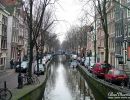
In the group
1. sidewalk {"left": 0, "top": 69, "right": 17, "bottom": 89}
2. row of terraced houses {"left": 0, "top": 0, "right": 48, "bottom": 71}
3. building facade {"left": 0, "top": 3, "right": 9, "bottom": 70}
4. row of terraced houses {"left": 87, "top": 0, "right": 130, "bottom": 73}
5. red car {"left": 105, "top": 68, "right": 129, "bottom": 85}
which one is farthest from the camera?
row of terraced houses {"left": 87, "top": 0, "right": 130, "bottom": 73}

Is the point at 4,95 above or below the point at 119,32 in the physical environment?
below

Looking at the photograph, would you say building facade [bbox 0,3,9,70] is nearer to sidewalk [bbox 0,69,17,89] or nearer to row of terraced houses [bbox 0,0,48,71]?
row of terraced houses [bbox 0,0,48,71]

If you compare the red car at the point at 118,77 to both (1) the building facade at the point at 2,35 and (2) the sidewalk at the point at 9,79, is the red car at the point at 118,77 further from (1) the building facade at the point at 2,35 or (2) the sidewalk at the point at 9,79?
(1) the building facade at the point at 2,35

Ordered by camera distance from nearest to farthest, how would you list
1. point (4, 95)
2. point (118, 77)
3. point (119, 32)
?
1. point (4, 95)
2. point (118, 77)
3. point (119, 32)

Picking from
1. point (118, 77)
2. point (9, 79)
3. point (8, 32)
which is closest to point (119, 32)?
point (8, 32)

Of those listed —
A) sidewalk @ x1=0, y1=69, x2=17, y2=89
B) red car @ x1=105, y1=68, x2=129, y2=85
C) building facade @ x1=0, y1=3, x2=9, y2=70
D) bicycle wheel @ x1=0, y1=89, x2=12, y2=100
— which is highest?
building facade @ x1=0, y1=3, x2=9, y2=70

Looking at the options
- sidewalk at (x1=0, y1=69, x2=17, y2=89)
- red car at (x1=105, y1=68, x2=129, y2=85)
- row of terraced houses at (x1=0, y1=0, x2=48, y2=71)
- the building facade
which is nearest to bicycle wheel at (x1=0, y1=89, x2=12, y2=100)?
sidewalk at (x1=0, y1=69, x2=17, y2=89)

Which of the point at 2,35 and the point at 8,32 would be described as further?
the point at 8,32

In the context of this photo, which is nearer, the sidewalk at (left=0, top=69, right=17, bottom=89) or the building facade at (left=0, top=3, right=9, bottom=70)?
the sidewalk at (left=0, top=69, right=17, bottom=89)

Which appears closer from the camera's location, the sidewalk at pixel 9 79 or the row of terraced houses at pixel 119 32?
the sidewalk at pixel 9 79

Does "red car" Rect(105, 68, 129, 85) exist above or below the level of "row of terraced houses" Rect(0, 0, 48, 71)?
below

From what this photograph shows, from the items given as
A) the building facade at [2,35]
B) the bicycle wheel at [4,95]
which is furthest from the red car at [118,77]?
the building facade at [2,35]

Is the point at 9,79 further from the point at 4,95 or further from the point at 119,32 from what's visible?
the point at 119,32

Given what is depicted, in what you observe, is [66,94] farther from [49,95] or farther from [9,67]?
[9,67]
